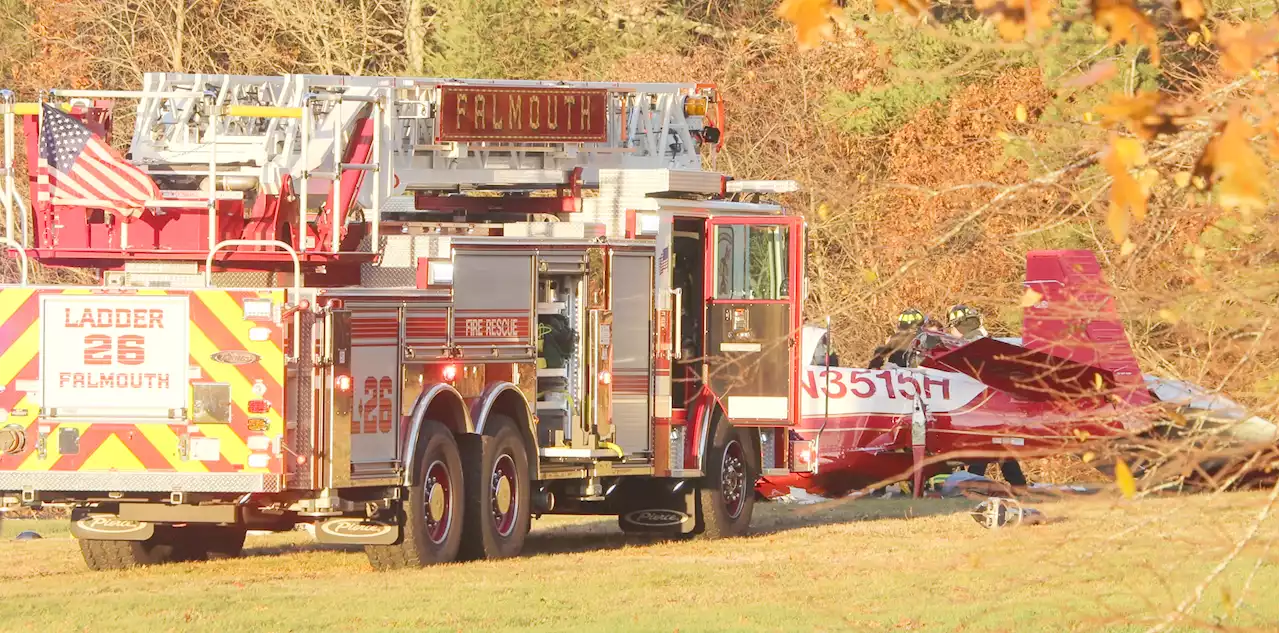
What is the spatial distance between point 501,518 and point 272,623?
4.12 meters

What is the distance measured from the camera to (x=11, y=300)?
12.4 metres

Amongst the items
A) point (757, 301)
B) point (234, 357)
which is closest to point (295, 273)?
point (234, 357)

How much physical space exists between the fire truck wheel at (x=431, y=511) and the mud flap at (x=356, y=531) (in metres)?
0.15

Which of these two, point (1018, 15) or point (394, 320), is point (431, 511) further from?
point (1018, 15)

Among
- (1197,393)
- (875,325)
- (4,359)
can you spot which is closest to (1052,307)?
(1197,393)

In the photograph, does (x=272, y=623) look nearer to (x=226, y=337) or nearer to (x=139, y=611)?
(x=139, y=611)

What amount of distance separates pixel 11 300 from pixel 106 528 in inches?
61.2

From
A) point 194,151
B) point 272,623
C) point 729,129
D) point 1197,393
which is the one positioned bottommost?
point 272,623

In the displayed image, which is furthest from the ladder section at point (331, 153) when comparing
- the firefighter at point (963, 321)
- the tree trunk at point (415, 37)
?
the tree trunk at point (415, 37)

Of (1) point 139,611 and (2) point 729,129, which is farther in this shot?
(2) point 729,129

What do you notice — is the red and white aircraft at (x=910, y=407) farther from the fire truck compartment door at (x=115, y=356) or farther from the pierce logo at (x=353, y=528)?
the fire truck compartment door at (x=115, y=356)

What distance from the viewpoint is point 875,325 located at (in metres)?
34.7

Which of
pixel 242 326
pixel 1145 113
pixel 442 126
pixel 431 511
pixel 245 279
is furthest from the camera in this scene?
pixel 442 126

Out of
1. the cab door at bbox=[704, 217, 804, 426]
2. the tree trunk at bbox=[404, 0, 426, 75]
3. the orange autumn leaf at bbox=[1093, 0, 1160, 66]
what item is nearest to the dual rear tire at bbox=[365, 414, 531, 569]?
the cab door at bbox=[704, 217, 804, 426]
